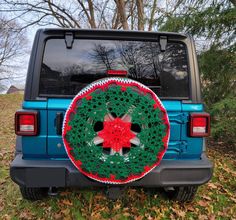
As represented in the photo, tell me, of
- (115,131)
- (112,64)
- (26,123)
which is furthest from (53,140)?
(112,64)

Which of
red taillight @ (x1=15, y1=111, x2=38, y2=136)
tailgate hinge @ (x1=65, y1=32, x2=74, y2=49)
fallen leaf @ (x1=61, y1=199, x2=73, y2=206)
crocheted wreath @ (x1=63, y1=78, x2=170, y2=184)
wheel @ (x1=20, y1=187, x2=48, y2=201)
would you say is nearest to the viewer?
crocheted wreath @ (x1=63, y1=78, x2=170, y2=184)

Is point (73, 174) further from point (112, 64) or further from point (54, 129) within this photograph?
point (112, 64)

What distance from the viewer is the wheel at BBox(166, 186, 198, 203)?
3215 millimetres

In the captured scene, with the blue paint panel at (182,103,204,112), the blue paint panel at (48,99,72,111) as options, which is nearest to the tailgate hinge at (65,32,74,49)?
the blue paint panel at (48,99,72,111)

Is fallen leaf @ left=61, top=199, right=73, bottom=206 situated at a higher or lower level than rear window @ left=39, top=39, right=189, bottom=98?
lower

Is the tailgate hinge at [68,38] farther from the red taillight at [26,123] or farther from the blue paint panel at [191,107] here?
the blue paint panel at [191,107]

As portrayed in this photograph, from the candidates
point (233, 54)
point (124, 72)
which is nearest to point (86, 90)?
point (124, 72)

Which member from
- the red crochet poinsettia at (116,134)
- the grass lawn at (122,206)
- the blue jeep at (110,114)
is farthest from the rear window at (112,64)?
the grass lawn at (122,206)

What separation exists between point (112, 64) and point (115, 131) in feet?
2.35

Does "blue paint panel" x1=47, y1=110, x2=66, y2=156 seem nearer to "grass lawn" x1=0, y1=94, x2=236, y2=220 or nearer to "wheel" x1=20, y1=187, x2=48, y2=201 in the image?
"wheel" x1=20, y1=187, x2=48, y2=201

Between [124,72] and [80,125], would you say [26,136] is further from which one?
[124,72]

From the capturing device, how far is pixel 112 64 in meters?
2.78

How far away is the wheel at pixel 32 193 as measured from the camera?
3189 mm

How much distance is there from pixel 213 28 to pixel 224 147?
2.37 meters
